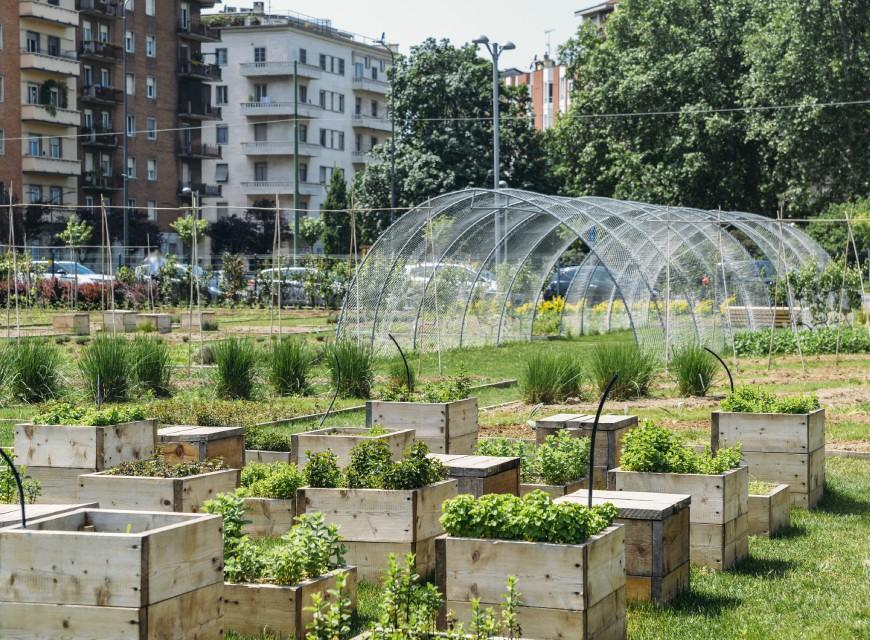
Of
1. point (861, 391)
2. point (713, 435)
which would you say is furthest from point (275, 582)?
point (861, 391)

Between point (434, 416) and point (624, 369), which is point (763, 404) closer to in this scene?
point (434, 416)

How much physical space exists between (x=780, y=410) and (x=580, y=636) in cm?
500

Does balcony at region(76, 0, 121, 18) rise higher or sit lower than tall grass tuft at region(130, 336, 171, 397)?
higher

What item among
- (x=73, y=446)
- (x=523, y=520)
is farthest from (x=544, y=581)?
(x=73, y=446)

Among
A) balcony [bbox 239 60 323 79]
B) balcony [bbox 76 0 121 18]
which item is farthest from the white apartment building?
balcony [bbox 76 0 121 18]

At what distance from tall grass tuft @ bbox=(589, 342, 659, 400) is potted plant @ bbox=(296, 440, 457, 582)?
9598 mm

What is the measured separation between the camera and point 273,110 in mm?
80438

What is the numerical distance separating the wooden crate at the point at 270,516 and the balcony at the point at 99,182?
57608 millimetres

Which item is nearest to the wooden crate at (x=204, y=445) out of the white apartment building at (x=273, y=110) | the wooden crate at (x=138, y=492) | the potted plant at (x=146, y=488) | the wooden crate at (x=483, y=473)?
the potted plant at (x=146, y=488)

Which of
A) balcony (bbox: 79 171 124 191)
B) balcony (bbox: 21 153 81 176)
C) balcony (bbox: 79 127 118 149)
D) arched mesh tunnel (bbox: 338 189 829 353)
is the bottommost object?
arched mesh tunnel (bbox: 338 189 829 353)

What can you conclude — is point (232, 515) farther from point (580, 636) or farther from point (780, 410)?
point (780, 410)

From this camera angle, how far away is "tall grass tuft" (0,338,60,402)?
16516 millimetres

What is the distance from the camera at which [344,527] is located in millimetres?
7625

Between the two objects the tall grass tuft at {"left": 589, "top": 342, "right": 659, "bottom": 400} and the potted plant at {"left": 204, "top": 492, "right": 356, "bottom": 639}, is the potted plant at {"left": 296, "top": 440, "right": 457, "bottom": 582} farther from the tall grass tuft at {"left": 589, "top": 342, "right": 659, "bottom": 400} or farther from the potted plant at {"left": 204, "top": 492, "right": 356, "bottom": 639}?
the tall grass tuft at {"left": 589, "top": 342, "right": 659, "bottom": 400}
